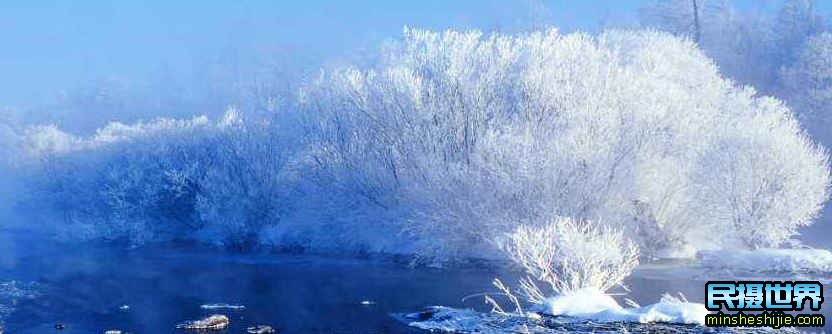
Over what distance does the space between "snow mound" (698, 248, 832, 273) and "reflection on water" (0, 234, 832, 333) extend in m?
4.09

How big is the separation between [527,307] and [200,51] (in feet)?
415

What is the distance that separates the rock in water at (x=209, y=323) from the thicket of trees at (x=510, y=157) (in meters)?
12.8

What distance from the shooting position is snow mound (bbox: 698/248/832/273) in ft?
118

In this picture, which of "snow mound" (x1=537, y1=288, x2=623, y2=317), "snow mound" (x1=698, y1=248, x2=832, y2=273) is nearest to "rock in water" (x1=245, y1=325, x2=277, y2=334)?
"snow mound" (x1=537, y1=288, x2=623, y2=317)

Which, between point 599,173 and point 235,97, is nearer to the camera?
point 599,173

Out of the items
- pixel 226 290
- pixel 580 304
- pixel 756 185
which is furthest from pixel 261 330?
pixel 756 185

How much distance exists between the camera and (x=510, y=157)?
4191cm

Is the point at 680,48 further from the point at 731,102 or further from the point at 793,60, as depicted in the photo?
the point at 793,60

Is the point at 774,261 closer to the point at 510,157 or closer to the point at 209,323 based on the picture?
the point at 510,157

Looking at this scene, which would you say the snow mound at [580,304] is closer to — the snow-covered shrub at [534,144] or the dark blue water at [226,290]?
the dark blue water at [226,290]

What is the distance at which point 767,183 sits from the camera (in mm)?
43438

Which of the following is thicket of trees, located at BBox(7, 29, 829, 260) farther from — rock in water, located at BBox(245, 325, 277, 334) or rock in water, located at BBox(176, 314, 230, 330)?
rock in water, located at BBox(176, 314, 230, 330)

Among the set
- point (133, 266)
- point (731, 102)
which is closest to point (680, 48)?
point (731, 102)

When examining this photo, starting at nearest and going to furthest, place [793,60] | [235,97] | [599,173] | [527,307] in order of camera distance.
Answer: [527,307], [599,173], [793,60], [235,97]
